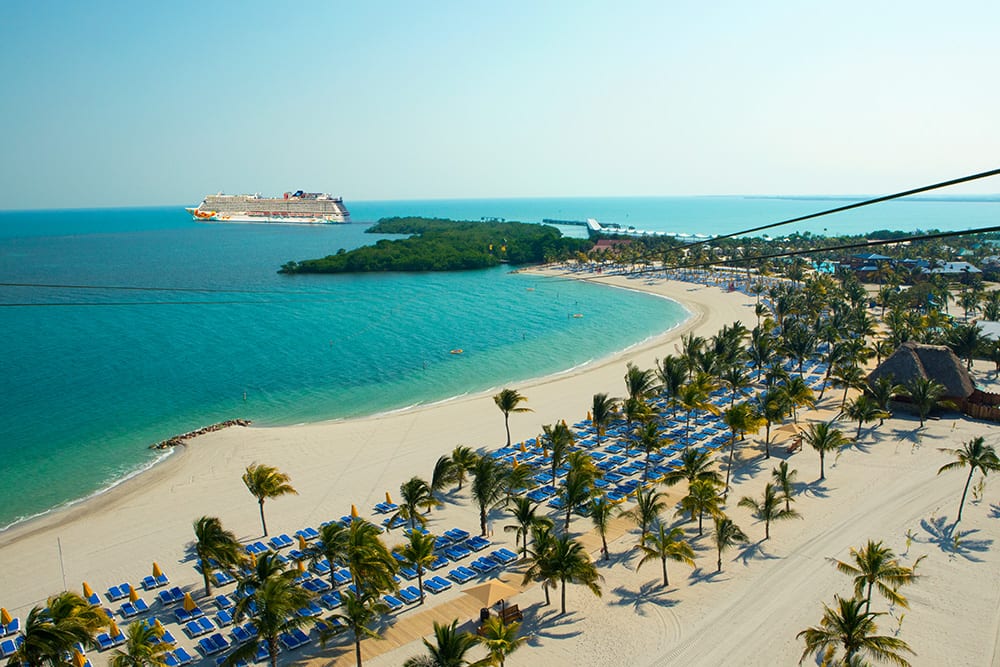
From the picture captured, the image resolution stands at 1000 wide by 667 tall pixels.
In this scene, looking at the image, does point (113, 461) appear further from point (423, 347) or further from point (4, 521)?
point (423, 347)

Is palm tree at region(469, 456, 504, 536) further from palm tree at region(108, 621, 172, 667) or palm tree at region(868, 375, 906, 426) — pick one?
palm tree at region(868, 375, 906, 426)

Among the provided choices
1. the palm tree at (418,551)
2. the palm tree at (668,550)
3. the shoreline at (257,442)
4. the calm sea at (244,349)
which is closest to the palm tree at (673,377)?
the shoreline at (257,442)

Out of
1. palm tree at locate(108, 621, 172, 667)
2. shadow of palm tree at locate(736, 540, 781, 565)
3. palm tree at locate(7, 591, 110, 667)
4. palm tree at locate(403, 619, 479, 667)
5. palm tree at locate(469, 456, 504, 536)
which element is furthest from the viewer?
palm tree at locate(469, 456, 504, 536)

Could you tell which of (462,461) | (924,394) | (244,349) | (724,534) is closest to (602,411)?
(462,461)

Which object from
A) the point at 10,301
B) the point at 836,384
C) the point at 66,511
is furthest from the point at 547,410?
the point at 10,301

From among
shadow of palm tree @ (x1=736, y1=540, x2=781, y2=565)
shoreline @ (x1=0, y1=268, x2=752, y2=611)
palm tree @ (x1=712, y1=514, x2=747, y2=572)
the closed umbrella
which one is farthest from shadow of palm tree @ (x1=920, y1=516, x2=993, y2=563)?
shoreline @ (x1=0, y1=268, x2=752, y2=611)

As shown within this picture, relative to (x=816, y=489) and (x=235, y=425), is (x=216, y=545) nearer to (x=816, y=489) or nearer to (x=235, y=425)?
(x=235, y=425)
